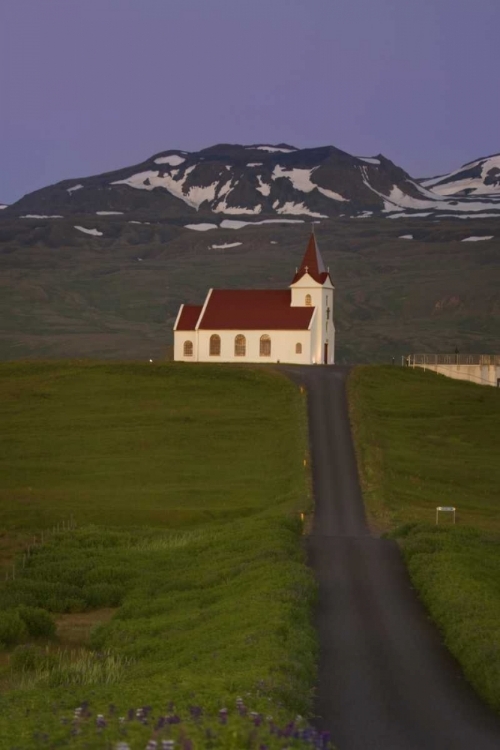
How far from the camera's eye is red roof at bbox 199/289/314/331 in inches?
3381

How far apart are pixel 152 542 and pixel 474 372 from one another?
53.9 metres

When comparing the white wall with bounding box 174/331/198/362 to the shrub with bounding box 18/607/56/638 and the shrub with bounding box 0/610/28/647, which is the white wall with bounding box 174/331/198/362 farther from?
the shrub with bounding box 0/610/28/647

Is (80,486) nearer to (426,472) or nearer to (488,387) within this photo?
(426,472)

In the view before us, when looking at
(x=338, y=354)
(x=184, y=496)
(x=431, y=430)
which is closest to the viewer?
(x=184, y=496)

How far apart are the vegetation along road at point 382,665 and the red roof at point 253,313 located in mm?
50042

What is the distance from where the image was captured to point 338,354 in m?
190

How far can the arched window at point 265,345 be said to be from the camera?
8556 cm

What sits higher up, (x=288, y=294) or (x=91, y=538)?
(x=288, y=294)

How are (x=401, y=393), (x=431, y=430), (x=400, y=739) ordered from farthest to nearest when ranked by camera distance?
(x=401, y=393)
(x=431, y=430)
(x=400, y=739)

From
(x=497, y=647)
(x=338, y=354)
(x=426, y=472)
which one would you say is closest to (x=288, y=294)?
(x=426, y=472)

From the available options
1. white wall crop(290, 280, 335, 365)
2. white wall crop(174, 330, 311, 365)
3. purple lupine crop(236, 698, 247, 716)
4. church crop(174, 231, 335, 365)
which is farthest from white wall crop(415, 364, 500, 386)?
purple lupine crop(236, 698, 247, 716)

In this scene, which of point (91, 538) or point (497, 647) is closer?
point (497, 647)

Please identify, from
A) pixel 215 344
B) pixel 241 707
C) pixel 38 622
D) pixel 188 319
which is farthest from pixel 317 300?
pixel 241 707

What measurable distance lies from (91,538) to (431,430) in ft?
97.8
